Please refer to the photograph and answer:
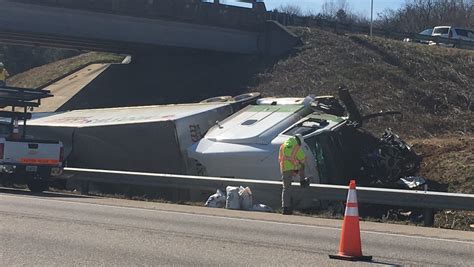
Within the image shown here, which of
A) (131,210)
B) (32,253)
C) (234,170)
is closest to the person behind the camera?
(32,253)

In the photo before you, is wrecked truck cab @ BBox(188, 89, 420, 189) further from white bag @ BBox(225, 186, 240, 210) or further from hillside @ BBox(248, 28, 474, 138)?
hillside @ BBox(248, 28, 474, 138)

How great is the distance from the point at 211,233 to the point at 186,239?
2.45 feet

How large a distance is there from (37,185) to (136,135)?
2.77 meters

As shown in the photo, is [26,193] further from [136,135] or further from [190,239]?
[190,239]

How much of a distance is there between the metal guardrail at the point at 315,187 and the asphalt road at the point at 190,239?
833 millimetres

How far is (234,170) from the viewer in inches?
642

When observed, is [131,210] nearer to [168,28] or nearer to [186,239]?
[186,239]

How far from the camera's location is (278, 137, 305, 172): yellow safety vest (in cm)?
1417

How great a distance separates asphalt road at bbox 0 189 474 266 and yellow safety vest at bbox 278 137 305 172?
105 cm

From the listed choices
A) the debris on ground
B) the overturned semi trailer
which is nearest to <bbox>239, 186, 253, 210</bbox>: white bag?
the debris on ground

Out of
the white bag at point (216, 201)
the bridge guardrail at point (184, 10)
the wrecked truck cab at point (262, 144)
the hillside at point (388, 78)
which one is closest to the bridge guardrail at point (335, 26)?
the bridge guardrail at point (184, 10)

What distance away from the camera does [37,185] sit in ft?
57.3

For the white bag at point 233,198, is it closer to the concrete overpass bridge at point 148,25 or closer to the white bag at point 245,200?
the white bag at point 245,200

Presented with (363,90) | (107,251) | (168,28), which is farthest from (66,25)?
(107,251)
